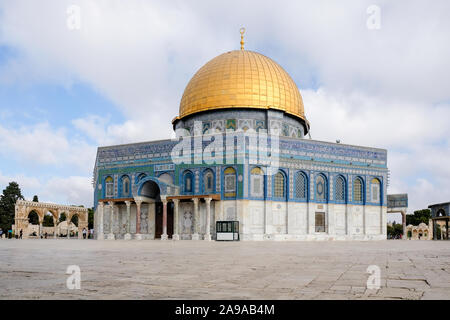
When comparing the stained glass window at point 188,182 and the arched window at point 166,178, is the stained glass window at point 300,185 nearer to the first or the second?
the stained glass window at point 188,182

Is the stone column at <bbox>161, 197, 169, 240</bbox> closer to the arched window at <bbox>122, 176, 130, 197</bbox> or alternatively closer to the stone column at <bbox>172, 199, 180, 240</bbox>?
the stone column at <bbox>172, 199, 180, 240</bbox>

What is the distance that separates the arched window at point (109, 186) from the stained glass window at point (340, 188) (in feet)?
54.3

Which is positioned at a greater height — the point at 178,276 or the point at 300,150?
the point at 300,150

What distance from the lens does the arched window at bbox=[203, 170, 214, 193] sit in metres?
29.9

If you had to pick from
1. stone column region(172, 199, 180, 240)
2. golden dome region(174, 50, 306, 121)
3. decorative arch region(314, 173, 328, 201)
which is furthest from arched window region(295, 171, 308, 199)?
stone column region(172, 199, 180, 240)

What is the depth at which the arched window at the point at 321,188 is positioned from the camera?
31.5 meters

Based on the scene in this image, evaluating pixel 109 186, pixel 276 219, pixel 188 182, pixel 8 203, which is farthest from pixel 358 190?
pixel 8 203

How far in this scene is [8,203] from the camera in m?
52.6

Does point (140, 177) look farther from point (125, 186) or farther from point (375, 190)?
point (375, 190)

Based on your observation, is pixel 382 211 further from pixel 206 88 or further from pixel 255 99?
pixel 206 88

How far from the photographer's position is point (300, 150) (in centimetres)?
3106

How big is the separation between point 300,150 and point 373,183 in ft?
22.4

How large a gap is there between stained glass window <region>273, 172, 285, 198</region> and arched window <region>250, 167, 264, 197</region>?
3.50 ft
